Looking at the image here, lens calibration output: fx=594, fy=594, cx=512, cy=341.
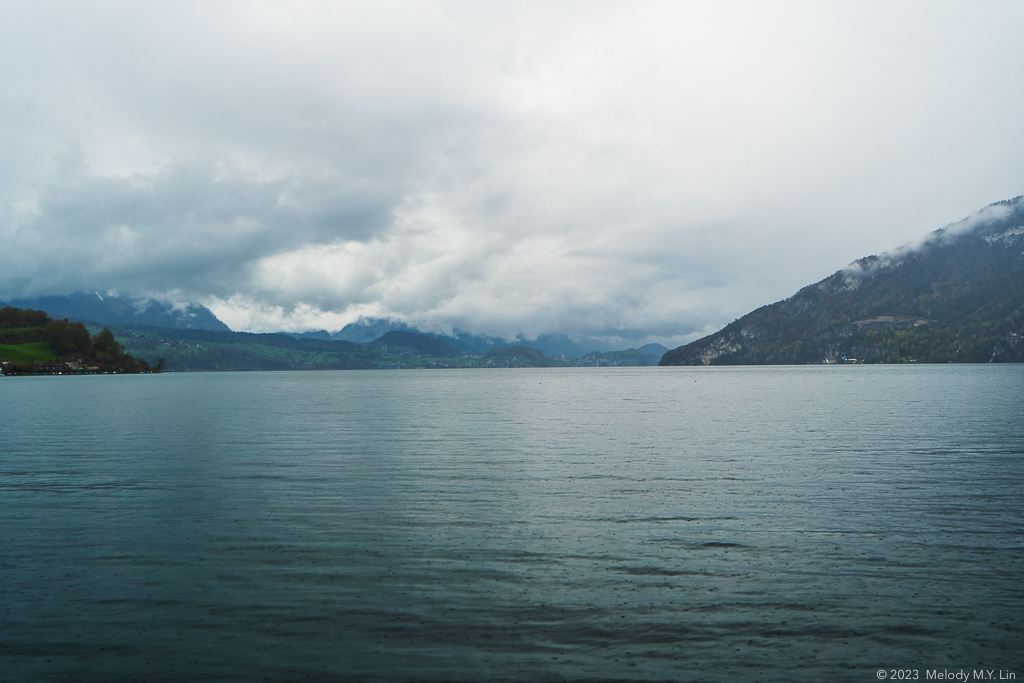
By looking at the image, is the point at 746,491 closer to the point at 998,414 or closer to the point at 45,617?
the point at 45,617

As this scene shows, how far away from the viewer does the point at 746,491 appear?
34.7 m

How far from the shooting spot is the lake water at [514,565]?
612 inches

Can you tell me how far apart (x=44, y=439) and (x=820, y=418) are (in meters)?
92.4

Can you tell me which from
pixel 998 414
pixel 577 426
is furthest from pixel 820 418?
pixel 577 426

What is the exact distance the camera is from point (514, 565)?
73.0 feet

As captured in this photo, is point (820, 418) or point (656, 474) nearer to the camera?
point (656, 474)

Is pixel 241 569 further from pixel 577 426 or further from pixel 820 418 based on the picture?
pixel 820 418

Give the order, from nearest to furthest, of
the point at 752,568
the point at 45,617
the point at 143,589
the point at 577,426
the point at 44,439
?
the point at 45,617 < the point at 143,589 < the point at 752,568 < the point at 44,439 < the point at 577,426

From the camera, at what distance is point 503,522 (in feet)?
93.3

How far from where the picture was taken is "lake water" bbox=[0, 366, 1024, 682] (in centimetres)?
1555

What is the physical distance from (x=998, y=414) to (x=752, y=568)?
255 feet

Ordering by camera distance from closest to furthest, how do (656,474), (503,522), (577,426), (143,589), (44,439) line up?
(143,589) < (503,522) < (656,474) < (44,439) < (577,426)

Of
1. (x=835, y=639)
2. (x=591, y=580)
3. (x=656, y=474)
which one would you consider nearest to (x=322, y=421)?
(x=656, y=474)

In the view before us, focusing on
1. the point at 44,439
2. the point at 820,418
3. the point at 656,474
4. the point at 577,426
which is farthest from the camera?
the point at 820,418
